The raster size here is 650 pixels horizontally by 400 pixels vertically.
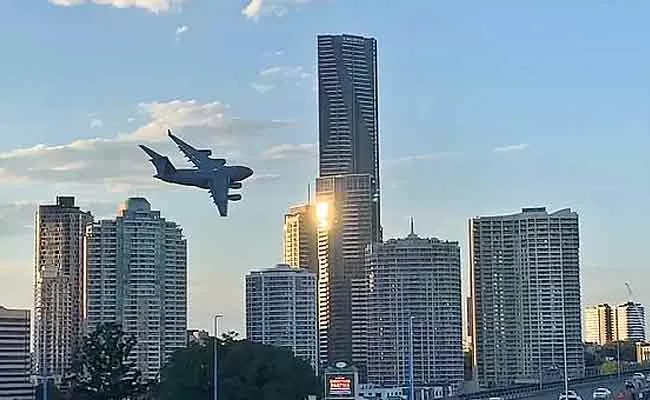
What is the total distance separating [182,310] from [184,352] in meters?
83.4

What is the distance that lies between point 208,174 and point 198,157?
61.6 inches

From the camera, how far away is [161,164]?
205ft

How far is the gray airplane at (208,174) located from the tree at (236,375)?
1362 inches

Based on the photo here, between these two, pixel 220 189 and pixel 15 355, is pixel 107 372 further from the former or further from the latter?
pixel 220 189

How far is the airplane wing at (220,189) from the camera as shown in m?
56.0

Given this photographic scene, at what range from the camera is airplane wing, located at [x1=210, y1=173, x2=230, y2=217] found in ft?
A: 184

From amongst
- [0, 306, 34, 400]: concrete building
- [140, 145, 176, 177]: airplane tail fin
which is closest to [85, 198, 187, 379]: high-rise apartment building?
[0, 306, 34, 400]: concrete building

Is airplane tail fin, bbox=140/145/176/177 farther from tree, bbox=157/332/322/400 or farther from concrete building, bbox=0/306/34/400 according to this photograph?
Result: concrete building, bbox=0/306/34/400

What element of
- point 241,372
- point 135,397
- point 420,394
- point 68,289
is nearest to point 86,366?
point 135,397

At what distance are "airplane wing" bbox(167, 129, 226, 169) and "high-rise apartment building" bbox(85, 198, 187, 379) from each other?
112819mm

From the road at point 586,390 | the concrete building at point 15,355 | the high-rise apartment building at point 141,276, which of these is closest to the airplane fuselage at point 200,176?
the concrete building at point 15,355

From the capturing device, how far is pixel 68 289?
199 meters

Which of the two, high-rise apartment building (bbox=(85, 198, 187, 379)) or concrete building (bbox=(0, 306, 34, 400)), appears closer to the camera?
concrete building (bbox=(0, 306, 34, 400))

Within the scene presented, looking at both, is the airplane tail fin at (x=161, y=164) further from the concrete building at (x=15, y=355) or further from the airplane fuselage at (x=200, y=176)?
the concrete building at (x=15, y=355)
